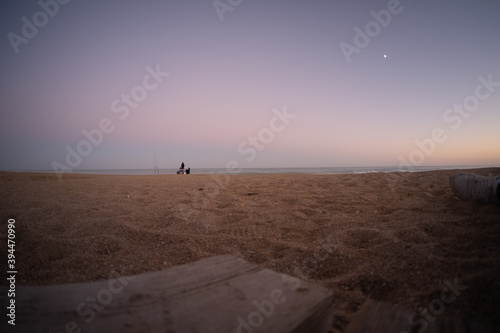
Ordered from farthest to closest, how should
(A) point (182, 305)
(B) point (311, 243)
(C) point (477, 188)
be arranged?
→ (C) point (477, 188), (B) point (311, 243), (A) point (182, 305)

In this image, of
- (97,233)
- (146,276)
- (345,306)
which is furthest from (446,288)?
(97,233)

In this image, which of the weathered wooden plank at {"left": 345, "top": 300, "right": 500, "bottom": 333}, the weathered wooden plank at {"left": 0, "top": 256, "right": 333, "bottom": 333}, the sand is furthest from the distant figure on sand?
the weathered wooden plank at {"left": 0, "top": 256, "right": 333, "bottom": 333}

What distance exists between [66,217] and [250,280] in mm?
2924

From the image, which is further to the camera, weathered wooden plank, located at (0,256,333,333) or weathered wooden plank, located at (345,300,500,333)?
weathered wooden plank, located at (345,300,500,333)

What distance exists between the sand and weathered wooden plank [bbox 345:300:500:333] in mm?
105

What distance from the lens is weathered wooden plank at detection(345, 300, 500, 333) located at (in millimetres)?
890

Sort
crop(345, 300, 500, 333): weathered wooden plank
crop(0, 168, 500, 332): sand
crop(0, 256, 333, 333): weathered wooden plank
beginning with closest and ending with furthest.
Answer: crop(0, 256, 333, 333): weathered wooden plank, crop(345, 300, 500, 333): weathered wooden plank, crop(0, 168, 500, 332): sand

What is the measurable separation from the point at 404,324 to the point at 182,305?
873 millimetres

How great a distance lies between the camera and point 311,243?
7.02 ft

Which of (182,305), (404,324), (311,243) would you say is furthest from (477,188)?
(182,305)

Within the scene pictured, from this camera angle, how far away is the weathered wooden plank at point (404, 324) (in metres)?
0.89

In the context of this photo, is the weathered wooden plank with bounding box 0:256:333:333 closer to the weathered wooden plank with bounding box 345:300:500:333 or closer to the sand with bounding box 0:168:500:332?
the weathered wooden plank with bounding box 345:300:500:333

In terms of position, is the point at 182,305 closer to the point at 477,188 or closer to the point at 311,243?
the point at 311,243

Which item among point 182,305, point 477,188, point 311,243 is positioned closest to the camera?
point 182,305
